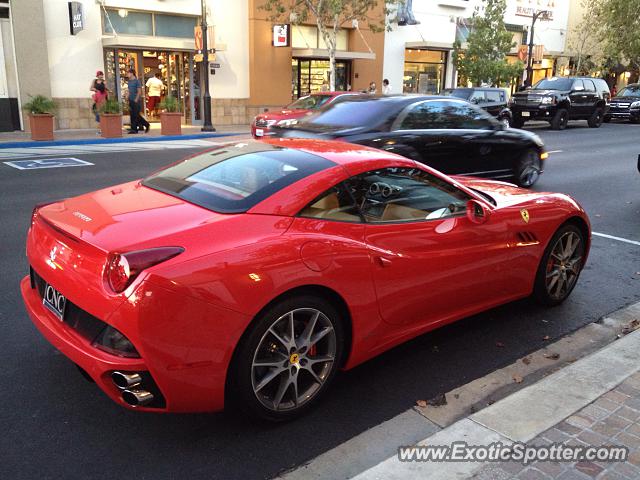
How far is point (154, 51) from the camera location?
22.1m

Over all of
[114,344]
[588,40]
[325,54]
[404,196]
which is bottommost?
[114,344]

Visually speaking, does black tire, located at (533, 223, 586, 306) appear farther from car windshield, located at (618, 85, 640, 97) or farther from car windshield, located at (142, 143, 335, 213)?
car windshield, located at (618, 85, 640, 97)

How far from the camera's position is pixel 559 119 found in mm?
24141

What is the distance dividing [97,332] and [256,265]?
0.83 metres

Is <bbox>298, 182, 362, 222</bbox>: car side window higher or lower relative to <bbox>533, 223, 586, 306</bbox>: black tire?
higher

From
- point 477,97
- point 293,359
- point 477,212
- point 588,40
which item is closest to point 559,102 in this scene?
point 477,97

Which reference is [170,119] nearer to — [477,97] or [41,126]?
[41,126]

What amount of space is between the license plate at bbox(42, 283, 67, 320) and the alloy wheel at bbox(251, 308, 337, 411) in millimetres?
1043

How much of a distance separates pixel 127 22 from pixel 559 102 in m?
16.7

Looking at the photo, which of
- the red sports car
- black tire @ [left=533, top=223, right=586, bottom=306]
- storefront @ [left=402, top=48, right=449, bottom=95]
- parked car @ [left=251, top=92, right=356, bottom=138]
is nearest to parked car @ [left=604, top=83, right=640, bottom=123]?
storefront @ [left=402, top=48, right=449, bottom=95]

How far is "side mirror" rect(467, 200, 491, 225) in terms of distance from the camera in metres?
4.08

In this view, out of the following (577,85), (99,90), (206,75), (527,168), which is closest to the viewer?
(527,168)

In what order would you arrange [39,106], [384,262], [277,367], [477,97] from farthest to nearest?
[477,97], [39,106], [384,262], [277,367]

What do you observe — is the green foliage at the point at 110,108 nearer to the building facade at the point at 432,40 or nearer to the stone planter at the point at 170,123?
the stone planter at the point at 170,123
